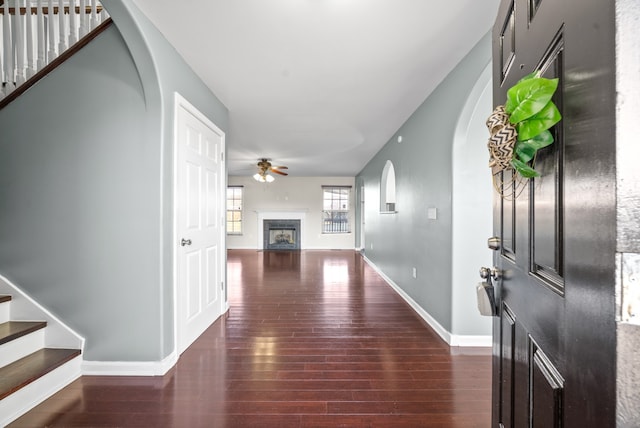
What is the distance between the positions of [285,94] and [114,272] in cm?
218

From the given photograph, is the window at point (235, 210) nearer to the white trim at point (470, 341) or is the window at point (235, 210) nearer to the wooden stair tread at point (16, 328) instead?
the wooden stair tread at point (16, 328)

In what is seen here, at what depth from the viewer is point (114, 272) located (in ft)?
Result: 6.82

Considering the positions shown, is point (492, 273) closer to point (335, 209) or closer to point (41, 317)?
point (41, 317)

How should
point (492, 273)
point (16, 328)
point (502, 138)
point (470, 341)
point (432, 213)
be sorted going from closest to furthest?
point (502, 138) → point (492, 273) → point (16, 328) → point (470, 341) → point (432, 213)

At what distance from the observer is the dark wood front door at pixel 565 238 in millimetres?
436

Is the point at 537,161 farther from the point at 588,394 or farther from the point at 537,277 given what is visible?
the point at 588,394

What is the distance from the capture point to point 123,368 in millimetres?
2072

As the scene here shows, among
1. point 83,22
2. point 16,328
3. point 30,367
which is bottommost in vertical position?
point 30,367

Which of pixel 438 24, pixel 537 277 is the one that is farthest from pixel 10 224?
pixel 438 24

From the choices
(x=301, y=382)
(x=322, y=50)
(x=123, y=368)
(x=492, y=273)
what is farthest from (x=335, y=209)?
(x=492, y=273)

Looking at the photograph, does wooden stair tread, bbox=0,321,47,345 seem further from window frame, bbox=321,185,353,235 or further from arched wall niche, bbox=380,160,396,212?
window frame, bbox=321,185,353,235

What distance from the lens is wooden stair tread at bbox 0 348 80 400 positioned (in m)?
1.67

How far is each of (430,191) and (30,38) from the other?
3487 mm

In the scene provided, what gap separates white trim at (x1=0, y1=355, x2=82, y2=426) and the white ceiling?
2.36 m
